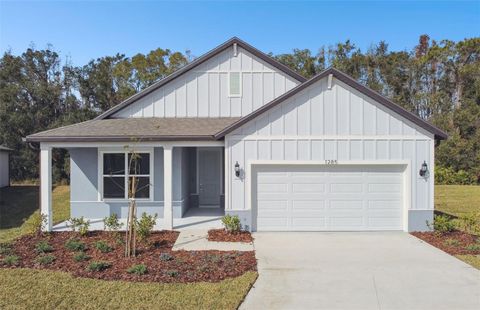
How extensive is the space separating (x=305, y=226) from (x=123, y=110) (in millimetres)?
8712

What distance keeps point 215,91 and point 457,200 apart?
14.2 metres

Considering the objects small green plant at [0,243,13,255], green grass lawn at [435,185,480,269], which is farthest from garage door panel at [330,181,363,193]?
small green plant at [0,243,13,255]

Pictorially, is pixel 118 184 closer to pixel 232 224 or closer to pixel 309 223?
pixel 232 224

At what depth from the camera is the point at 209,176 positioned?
16.2 meters

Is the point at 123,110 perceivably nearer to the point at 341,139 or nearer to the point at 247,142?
the point at 247,142

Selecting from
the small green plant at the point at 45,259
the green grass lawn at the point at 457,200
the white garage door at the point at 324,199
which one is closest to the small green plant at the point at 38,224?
the small green plant at the point at 45,259

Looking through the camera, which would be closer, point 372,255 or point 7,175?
point 372,255

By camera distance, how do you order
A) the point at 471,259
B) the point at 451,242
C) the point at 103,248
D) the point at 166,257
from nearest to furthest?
the point at 166,257
the point at 471,259
the point at 103,248
the point at 451,242

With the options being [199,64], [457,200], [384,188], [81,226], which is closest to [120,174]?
[81,226]

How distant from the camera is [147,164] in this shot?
13.9 m

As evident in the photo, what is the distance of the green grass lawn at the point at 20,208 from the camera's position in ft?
43.9

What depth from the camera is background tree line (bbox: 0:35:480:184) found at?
29484mm

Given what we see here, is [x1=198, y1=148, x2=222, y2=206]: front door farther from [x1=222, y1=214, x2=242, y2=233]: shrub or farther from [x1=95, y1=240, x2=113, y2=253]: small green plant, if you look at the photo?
[x1=95, y1=240, x2=113, y2=253]: small green plant

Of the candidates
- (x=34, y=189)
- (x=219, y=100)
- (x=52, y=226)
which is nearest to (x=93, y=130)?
(x=52, y=226)
